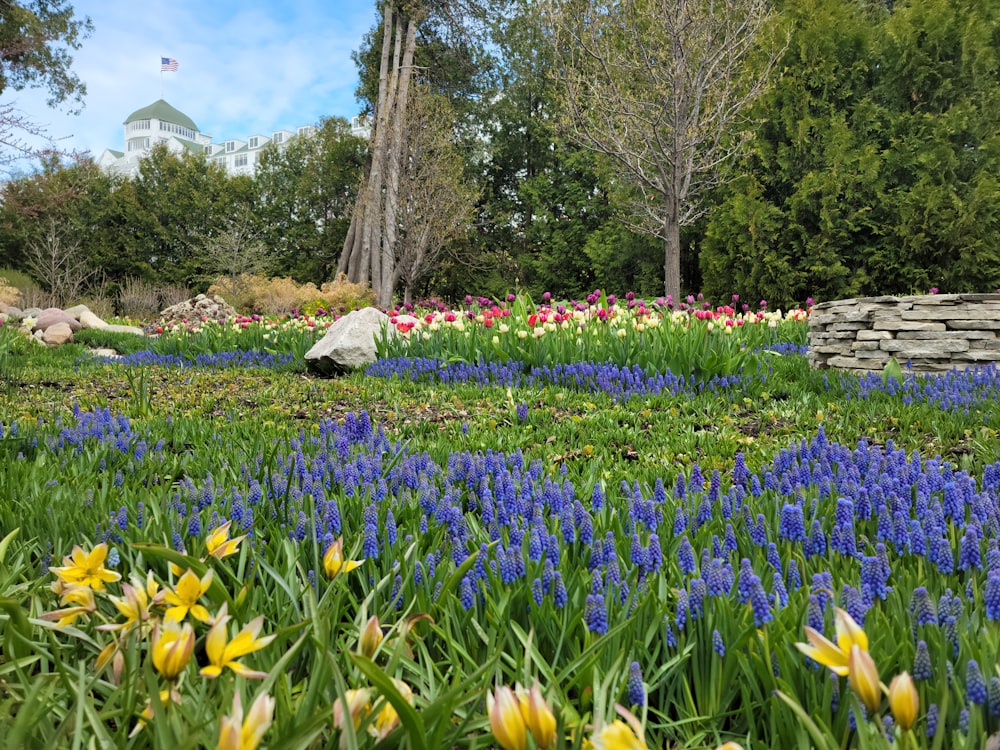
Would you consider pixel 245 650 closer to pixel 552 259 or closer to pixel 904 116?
pixel 904 116

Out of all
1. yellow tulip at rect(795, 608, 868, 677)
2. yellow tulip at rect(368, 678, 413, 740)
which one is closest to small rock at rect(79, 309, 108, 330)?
yellow tulip at rect(368, 678, 413, 740)

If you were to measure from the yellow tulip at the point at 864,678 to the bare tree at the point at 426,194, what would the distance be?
18760mm

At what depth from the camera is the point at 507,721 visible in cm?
78

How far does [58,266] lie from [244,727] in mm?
30118

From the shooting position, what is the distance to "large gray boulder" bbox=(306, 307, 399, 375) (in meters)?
7.04

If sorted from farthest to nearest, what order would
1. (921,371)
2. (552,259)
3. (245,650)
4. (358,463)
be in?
(552,259) < (921,371) < (358,463) < (245,650)

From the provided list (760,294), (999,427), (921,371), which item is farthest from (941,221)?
(999,427)

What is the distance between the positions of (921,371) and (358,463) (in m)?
5.35

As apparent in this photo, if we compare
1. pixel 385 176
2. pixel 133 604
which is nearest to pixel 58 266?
pixel 385 176

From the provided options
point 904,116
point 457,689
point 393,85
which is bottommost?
point 457,689

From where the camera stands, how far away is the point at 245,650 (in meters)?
0.95

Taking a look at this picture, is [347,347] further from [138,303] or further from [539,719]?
[138,303]

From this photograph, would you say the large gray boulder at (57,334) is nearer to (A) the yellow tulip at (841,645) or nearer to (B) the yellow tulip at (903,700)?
(A) the yellow tulip at (841,645)

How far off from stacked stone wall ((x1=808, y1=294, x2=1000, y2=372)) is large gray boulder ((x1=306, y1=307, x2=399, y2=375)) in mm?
4566
